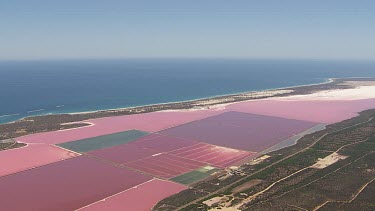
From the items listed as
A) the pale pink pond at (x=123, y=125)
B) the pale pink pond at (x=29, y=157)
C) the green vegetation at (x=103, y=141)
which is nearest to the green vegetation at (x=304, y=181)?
the pale pink pond at (x=29, y=157)

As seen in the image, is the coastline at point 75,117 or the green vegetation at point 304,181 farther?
the coastline at point 75,117

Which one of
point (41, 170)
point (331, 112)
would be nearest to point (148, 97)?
point (331, 112)

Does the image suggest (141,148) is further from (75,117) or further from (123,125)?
(75,117)

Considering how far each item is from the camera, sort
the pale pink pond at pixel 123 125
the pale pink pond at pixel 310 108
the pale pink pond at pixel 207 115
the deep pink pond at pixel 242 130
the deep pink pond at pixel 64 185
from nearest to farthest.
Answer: the deep pink pond at pixel 64 185 < the deep pink pond at pixel 242 130 < the pale pink pond at pixel 123 125 < the pale pink pond at pixel 207 115 < the pale pink pond at pixel 310 108

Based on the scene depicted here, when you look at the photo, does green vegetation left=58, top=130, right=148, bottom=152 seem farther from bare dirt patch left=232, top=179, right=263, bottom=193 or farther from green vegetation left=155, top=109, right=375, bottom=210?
bare dirt patch left=232, top=179, right=263, bottom=193

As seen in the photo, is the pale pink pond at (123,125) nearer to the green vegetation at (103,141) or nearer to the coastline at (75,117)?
the green vegetation at (103,141)

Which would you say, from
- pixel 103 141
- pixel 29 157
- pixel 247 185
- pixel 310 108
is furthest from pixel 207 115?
pixel 247 185

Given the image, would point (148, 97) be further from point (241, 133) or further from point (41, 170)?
point (41, 170)
